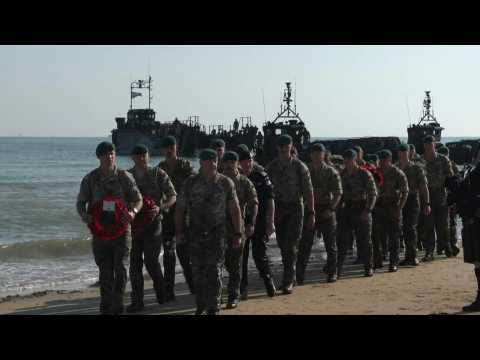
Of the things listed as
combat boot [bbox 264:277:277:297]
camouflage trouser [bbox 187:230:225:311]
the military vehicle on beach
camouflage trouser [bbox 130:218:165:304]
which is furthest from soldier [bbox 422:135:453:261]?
the military vehicle on beach

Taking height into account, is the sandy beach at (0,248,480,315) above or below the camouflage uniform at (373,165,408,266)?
below

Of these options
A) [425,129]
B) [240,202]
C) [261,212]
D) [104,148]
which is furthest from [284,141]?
[425,129]

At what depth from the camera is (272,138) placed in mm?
36906

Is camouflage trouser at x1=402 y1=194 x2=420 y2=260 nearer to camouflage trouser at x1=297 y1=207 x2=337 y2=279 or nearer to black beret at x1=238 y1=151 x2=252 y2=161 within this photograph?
camouflage trouser at x1=297 y1=207 x2=337 y2=279

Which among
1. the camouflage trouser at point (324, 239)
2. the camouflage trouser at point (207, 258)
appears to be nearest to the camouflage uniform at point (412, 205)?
the camouflage trouser at point (324, 239)

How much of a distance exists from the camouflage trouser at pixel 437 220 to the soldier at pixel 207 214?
5.00 m

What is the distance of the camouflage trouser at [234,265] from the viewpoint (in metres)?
6.77

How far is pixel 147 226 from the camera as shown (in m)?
6.89

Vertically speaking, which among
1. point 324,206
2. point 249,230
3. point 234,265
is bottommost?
point 234,265

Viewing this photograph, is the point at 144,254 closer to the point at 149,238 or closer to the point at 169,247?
the point at 149,238

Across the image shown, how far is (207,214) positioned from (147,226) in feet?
3.33

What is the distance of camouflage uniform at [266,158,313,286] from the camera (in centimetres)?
765

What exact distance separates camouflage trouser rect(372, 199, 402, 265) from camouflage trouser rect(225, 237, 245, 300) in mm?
3123
